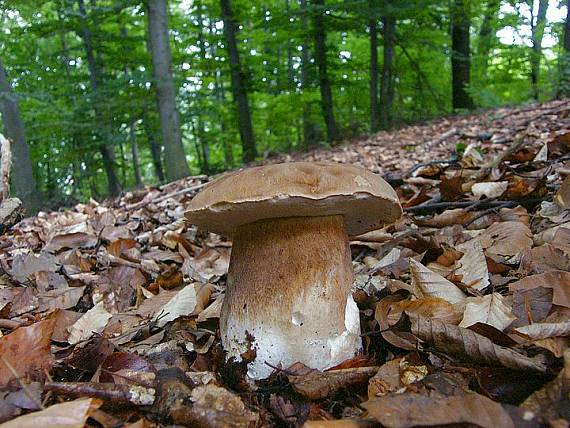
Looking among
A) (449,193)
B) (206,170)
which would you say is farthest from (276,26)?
(449,193)

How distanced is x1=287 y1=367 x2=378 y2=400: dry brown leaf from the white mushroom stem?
111mm

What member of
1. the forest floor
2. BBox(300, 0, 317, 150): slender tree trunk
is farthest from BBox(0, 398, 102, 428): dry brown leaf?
BBox(300, 0, 317, 150): slender tree trunk

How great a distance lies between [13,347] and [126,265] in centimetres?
154

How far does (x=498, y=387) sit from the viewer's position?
1308 millimetres

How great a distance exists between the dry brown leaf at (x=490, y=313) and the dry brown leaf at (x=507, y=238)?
729mm

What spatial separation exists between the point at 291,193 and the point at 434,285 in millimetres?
826

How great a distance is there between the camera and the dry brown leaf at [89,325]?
207 cm

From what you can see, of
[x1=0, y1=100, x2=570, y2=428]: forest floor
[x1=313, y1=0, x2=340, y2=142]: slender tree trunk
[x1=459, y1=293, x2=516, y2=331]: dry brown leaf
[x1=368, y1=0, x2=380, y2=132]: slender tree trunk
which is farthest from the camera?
[x1=313, y1=0, x2=340, y2=142]: slender tree trunk

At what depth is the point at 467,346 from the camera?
4.65ft

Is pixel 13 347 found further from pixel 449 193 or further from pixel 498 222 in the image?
pixel 449 193

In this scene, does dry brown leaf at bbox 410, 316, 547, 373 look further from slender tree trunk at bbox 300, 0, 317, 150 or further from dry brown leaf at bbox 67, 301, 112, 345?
slender tree trunk at bbox 300, 0, 317, 150

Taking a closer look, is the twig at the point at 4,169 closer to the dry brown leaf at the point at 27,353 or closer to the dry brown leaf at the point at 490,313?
the dry brown leaf at the point at 27,353

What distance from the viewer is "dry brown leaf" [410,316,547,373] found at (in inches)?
50.8

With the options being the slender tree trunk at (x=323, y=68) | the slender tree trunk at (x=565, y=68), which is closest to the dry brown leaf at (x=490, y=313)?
the slender tree trunk at (x=565, y=68)
